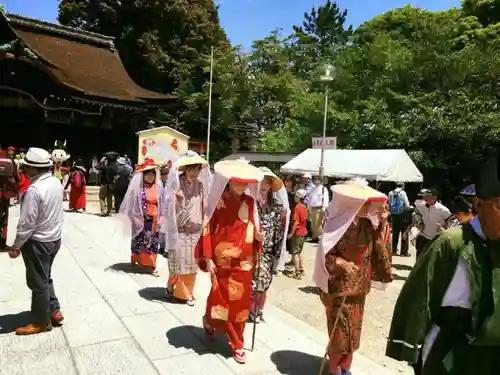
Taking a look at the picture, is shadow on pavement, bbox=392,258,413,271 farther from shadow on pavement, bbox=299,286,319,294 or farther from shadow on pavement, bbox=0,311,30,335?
shadow on pavement, bbox=0,311,30,335

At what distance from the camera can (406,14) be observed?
28547mm

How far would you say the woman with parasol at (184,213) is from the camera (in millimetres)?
5062

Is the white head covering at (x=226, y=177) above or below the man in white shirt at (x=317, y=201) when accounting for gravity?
above

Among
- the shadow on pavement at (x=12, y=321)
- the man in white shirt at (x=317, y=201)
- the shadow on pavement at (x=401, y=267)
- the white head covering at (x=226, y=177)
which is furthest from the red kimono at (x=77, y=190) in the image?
the white head covering at (x=226, y=177)

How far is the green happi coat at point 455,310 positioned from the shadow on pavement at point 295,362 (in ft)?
6.56

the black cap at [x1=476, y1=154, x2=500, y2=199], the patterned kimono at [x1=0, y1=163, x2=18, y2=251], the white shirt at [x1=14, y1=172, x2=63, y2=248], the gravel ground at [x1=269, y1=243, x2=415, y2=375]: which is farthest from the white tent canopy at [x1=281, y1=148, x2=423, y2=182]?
the black cap at [x1=476, y1=154, x2=500, y2=199]

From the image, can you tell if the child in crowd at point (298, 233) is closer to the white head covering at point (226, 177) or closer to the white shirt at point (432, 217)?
the white shirt at point (432, 217)

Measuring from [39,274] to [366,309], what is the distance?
4.25m

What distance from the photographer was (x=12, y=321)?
437 centimetres

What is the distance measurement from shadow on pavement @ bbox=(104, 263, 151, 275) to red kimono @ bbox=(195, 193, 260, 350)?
297 cm

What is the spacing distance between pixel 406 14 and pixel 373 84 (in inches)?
476

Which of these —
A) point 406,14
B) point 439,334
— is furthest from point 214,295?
point 406,14

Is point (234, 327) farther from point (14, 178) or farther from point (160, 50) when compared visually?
point (160, 50)

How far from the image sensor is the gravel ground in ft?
15.6
